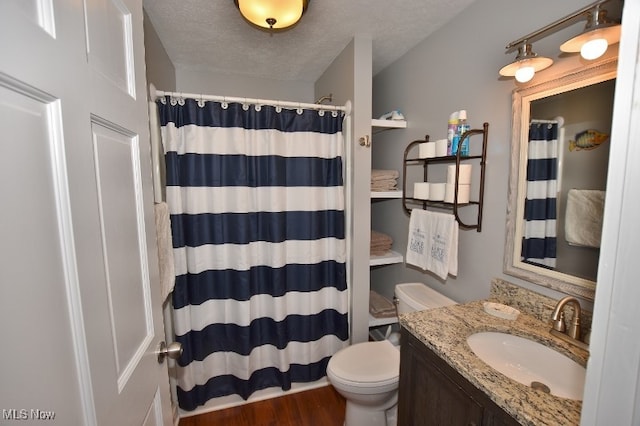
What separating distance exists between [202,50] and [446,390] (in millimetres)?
2450

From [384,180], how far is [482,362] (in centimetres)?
137

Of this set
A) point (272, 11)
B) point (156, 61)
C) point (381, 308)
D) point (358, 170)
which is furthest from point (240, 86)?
point (381, 308)

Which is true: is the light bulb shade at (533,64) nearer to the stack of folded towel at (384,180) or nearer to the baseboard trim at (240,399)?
the stack of folded towel at (384,180)

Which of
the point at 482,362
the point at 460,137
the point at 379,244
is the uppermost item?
the point at 460,137

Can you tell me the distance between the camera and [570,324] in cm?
106

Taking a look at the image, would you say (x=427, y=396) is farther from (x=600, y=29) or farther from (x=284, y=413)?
(x=600, y=29)

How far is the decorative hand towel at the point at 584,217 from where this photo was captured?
3.33 ft

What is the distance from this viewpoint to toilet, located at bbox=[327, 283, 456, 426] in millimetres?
1447

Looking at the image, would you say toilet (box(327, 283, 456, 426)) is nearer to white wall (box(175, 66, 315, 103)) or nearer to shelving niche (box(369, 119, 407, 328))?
shelving niche (box(369, 119, 407, 328))

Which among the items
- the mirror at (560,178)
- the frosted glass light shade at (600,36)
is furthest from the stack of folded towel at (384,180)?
the frosted glass light shade at (600,36)

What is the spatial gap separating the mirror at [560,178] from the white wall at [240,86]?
1904mm

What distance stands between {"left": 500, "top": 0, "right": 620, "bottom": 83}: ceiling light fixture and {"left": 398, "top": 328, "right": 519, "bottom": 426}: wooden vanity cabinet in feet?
3.84

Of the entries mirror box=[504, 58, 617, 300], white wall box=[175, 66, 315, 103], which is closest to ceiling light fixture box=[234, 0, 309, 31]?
mirror box=[504, 58, 617, 300]

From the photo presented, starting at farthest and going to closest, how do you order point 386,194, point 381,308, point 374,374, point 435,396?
point 381,308 → point 386,194 → point 374,374 → point 435,396
